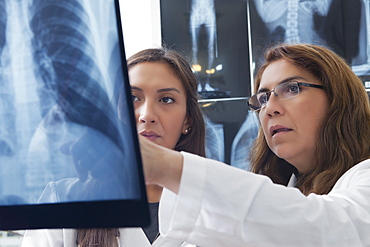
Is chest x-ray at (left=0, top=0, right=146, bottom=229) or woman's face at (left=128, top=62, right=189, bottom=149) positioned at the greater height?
chest x-ray at (left=0, top=0, right=146, bottom=229)

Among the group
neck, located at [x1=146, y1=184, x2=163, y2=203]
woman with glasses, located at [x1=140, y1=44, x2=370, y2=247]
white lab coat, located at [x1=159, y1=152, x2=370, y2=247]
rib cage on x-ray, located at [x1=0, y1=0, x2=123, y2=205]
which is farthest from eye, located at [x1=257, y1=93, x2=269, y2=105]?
rib cage on x-ray, located at [x1=0, y1=0, x2=123, y2=205]

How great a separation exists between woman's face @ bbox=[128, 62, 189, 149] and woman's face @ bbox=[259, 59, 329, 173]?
239mm

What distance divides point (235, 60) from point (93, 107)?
1.60 metres

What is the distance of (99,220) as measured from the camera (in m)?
0.36

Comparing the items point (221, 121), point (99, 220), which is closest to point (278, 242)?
point (99, 220)

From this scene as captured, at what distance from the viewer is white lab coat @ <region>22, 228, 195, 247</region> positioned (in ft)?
3.31

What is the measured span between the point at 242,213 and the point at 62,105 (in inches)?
10.0

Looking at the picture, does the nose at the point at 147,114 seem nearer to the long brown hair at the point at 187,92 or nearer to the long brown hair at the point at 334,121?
the long brown hair at the point at 187,92

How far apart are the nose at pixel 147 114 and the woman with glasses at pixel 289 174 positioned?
27 centimetres

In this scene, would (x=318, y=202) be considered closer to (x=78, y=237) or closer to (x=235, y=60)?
(x=78, y=237)

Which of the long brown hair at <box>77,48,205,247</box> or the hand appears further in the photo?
the long brown hair at <box>77,48,205,247</box>

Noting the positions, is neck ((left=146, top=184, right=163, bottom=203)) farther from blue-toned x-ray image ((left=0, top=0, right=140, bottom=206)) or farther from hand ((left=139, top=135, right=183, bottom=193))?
blue-toned x-ray image ((left=0, top=0, right=140, bottom=206))

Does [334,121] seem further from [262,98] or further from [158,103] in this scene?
[158,103]

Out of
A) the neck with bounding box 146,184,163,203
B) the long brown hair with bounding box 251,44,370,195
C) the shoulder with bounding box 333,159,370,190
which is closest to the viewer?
the shoulder with bounding box 333,159,370,190
